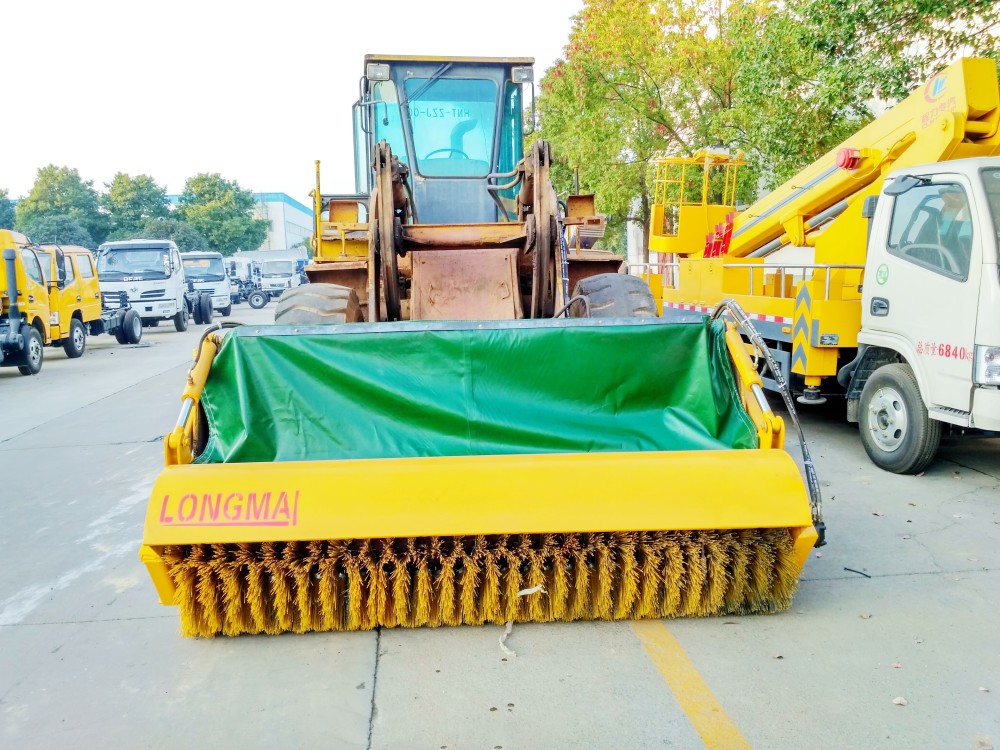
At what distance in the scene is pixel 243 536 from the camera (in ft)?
10.7

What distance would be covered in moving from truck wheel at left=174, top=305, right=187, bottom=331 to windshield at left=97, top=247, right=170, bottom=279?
1.33 m

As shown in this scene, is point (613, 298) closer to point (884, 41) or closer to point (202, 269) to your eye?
point (884, 41)

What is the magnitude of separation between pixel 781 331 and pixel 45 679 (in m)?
6.31

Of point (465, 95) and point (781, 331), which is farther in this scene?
point (781, 331)

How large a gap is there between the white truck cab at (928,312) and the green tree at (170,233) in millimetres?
45454

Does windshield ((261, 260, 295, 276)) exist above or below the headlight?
above

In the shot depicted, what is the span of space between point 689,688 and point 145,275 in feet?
65.0

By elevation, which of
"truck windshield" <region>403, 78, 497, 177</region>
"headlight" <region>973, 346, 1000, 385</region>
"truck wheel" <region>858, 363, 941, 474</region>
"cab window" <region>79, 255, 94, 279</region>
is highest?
"truck windshield" <region>403, 78, 497, 177</region>

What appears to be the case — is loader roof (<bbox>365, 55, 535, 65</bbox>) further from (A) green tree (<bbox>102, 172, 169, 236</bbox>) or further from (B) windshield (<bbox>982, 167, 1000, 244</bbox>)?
(A) green tree (<bbox>102, 172, 169, 236</bbox>)

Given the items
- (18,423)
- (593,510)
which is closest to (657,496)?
(593,510)

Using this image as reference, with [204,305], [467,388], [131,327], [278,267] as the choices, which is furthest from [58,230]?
[467,388]

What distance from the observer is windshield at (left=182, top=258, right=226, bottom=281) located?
Result: 90.8 ft

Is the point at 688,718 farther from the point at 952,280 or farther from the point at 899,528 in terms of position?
the point at 952,280

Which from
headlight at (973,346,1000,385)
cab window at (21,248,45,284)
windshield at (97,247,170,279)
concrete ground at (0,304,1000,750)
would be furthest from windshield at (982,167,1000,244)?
windshield at (97,247,170,279)
